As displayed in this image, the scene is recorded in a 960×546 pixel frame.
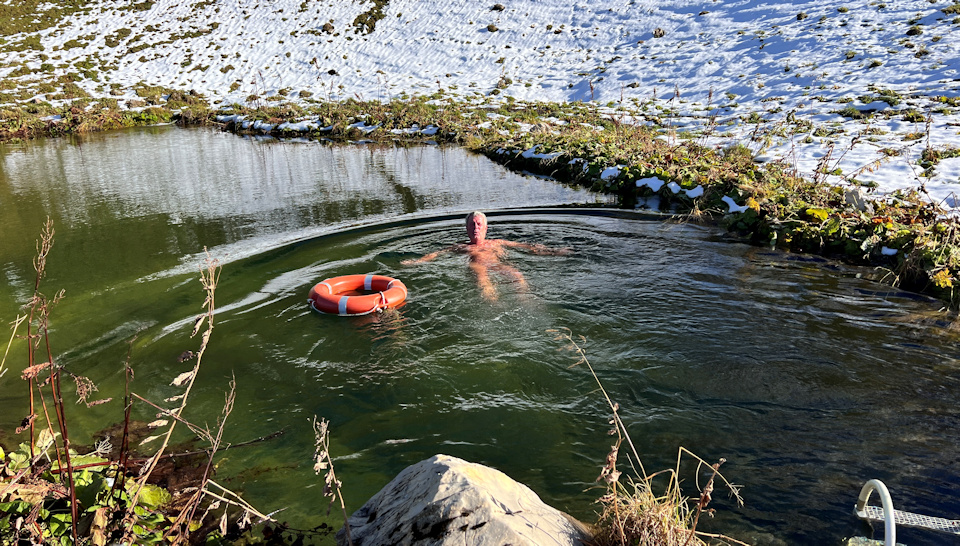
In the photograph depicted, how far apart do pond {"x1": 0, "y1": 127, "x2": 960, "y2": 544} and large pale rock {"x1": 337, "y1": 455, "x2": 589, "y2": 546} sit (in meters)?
0.89

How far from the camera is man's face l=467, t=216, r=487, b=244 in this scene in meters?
7.79

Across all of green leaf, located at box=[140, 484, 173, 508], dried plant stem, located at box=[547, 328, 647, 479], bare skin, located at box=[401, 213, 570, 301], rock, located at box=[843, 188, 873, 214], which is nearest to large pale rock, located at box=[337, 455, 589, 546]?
dried plant stem, located at box=[547, 328, 647, 479]

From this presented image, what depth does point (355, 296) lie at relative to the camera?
6.44 metres

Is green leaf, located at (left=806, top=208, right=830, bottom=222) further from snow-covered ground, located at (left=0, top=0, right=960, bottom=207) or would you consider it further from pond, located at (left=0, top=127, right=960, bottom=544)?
snow-covered ground, located at (left=0, top=0, right=960, bottom=207)

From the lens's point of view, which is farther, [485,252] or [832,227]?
[485,252]

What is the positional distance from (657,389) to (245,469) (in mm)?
3269

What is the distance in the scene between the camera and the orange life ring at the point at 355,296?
6.24m

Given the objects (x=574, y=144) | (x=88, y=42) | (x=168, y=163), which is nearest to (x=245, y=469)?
(x=574, y=144)

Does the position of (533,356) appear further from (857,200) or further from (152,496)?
(857,200)

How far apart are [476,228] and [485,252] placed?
14.1 inches

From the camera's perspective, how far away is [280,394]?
4871 mm

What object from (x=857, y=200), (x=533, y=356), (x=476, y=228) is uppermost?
(x=857, y=200)

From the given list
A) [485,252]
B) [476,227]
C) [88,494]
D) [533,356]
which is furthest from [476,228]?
[88,494]

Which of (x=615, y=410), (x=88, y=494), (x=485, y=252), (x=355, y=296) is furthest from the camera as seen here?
(x=485, y=252)
